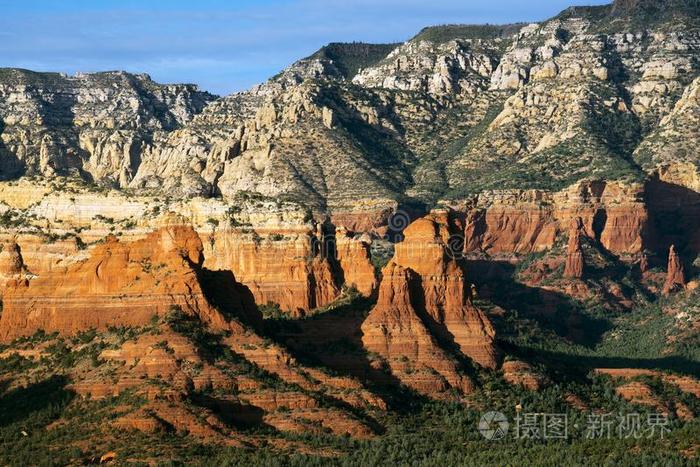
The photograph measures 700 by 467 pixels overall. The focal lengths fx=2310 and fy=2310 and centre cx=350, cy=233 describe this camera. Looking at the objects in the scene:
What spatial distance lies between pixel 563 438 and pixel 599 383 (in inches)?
677

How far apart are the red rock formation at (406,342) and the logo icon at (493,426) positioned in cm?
401

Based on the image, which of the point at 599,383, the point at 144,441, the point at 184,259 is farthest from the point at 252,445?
the point at 599,383

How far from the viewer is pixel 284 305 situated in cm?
15900

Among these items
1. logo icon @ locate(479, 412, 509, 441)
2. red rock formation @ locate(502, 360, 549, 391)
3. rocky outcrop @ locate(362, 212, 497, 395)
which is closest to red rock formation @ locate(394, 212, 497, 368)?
rocky outcrop @ locate(362, 212, 497, 395)

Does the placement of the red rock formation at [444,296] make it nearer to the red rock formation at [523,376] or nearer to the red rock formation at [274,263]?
the red rock formation at [523,376]

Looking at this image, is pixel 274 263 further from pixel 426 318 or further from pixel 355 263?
pixel 426 318

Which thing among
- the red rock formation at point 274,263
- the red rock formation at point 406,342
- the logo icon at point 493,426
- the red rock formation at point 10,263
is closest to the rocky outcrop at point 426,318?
the red rock formation at point 406,342

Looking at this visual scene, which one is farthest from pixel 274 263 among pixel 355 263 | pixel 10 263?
pixel 10 263

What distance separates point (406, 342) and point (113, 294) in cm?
1870

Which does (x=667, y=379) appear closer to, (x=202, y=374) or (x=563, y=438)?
(x=563, y=438)

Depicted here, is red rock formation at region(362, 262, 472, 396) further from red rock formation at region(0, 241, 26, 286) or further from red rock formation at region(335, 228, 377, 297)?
red rock formation at region(0, 241, 26, 286)

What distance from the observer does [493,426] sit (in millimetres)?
133875

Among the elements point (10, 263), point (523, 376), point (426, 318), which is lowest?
point (523, 376)

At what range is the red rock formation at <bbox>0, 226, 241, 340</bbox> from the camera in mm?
133875
